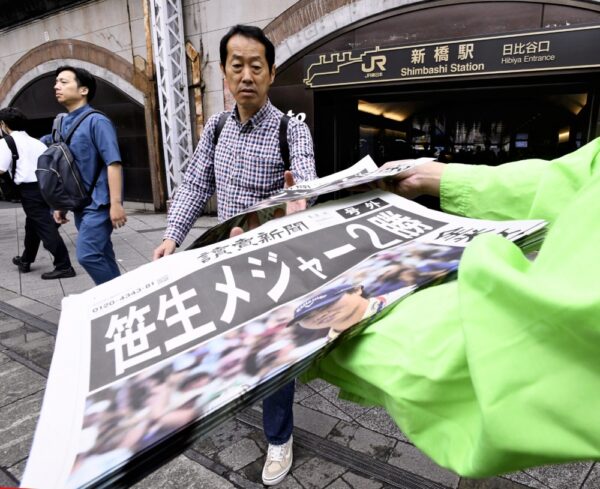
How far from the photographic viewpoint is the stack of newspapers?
1.78 feet

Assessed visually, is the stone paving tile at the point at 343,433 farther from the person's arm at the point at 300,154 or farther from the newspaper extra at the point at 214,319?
the newspaper extra at the point at 214,319

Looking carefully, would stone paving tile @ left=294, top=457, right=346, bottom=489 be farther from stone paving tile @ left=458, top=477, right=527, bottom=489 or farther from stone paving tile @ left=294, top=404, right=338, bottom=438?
stone paving tile @ left=458, top=477, right=527, bottom=489

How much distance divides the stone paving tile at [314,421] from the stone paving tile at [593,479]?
1.20m

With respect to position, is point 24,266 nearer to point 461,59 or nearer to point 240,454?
point 240,454

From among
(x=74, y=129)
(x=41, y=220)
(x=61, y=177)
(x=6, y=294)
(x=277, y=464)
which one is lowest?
(x=6, y=294)

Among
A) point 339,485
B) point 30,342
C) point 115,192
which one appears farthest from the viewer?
point 30,342

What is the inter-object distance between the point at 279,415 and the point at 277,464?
245 mm

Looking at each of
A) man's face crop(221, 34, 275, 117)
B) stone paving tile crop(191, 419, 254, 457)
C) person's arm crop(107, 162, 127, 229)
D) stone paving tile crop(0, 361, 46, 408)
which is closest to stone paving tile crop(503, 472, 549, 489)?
stone paving tile crop(191, 419, 254, 457)

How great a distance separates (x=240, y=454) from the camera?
217cm

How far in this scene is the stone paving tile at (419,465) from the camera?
6.49ft

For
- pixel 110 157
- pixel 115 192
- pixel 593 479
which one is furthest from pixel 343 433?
pixel 110 157

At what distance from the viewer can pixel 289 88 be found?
23.4ft

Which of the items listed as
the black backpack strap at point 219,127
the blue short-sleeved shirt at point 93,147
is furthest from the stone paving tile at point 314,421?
the blue short-sleeved shirt at point 93,147

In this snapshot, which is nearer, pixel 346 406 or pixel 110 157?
pixel 346 406
